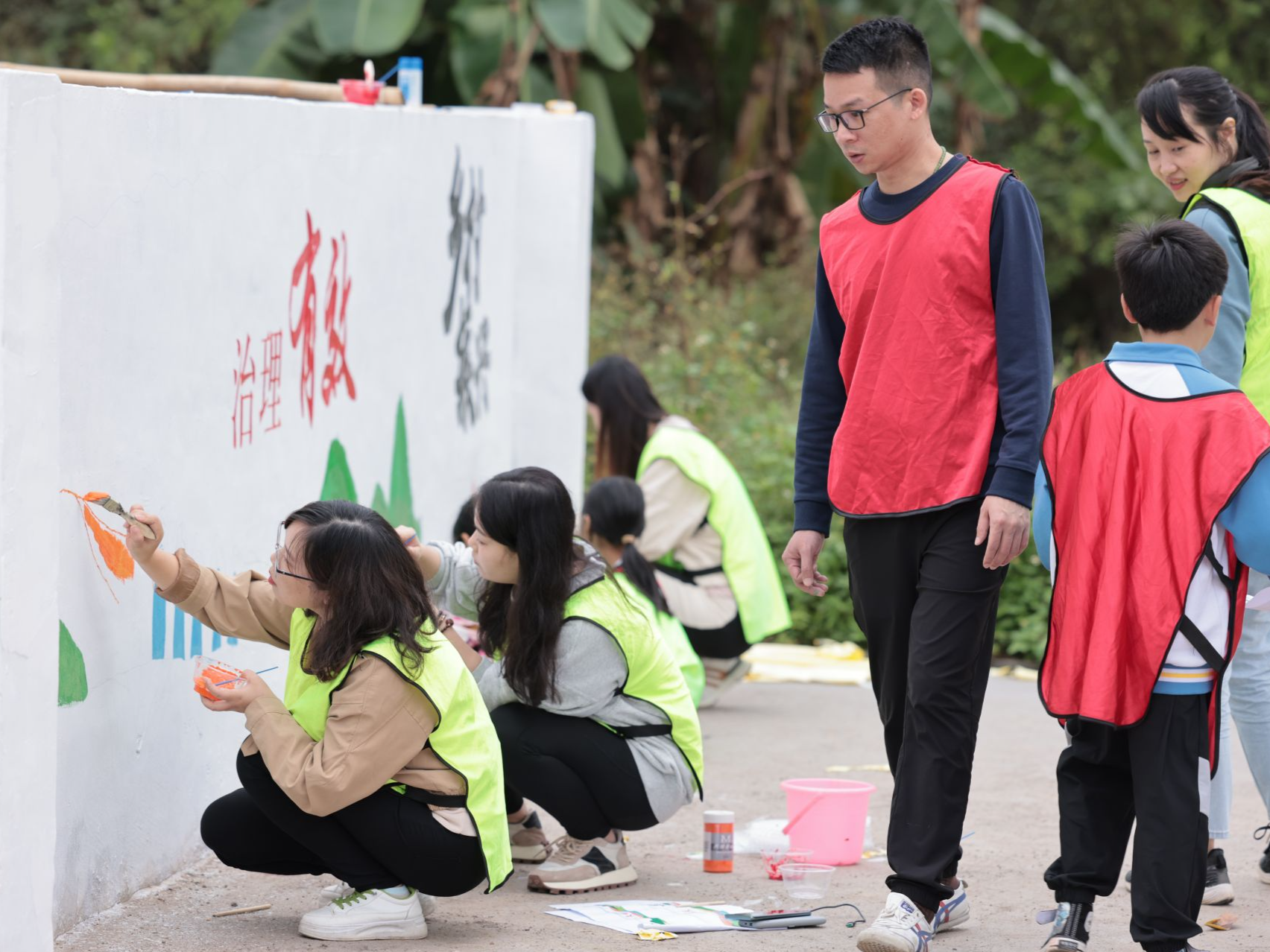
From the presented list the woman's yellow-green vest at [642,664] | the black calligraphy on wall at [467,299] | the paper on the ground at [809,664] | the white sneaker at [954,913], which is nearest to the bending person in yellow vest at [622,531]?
the woman's yellow-green vest at [642,664]

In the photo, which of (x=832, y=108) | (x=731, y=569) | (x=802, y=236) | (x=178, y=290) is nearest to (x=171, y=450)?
(x=178, y=290)

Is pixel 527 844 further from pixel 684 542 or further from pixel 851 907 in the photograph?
pixel 684 542

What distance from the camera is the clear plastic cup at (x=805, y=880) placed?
4.57 metres

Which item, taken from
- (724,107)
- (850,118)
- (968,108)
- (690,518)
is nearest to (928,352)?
(850,118)

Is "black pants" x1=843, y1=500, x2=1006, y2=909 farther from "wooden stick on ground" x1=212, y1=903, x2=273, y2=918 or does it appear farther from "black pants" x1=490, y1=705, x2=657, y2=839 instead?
"wooden stick on ground" x1=212, y1=903, x2=273, y2=918

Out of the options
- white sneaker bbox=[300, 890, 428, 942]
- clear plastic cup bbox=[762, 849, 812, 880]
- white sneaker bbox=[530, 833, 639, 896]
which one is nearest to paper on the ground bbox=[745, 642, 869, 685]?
clear plastic cup bbox=[762, 849, 812, 880]

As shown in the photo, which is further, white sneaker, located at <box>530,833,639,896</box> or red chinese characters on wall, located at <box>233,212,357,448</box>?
red chinese characters on wall, located at <box>233,212,357,448</box>

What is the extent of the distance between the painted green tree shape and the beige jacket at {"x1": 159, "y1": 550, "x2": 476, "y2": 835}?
6.07 feet

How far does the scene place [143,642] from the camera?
429 centimetres

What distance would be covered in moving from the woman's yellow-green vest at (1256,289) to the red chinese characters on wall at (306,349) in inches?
103

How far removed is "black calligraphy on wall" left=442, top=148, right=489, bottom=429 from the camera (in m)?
7.32

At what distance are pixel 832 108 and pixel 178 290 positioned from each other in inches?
69.3

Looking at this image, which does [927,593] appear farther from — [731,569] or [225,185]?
[731,569]

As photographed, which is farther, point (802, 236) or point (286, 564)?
point (802, 236)
